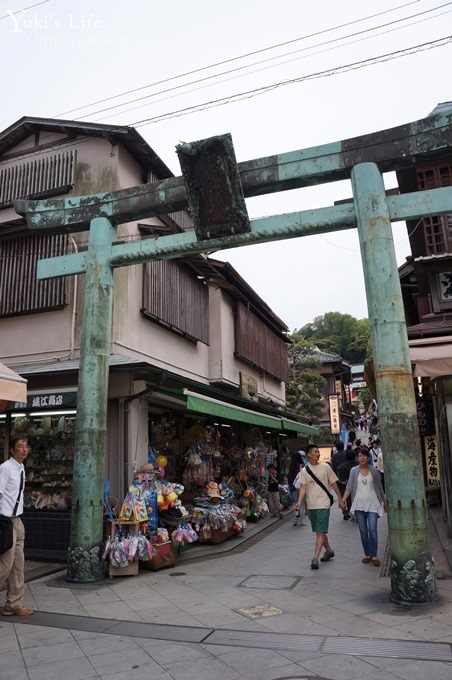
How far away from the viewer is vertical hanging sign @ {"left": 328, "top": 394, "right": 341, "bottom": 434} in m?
38.1

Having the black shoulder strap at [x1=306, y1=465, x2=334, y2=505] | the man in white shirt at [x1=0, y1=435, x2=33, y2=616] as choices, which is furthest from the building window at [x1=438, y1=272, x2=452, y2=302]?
the man in white shirt at [x1=0, y1=435, x2=33, y2=616]

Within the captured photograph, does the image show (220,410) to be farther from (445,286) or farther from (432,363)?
(445,286)

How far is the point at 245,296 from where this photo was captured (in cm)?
1848

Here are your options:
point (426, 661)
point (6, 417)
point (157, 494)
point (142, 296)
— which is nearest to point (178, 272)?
point (142, 296)

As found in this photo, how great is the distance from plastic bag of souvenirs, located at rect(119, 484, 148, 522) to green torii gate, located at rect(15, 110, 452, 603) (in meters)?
0.47

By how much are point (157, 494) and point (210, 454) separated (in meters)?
3.88

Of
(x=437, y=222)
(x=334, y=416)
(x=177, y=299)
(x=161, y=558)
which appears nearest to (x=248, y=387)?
(x=177, y=299)

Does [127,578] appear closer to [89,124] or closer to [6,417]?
[6,417]

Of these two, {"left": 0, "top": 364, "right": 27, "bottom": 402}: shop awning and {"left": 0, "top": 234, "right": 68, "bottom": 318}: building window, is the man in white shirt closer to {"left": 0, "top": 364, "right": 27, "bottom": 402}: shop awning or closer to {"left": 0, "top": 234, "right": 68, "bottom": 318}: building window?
{"left": 0, "top": 364, "right": 27, "bottom": 402}: shop awning

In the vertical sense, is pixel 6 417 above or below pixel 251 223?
below

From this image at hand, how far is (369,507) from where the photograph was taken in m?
8.70

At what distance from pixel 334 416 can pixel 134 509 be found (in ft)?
103

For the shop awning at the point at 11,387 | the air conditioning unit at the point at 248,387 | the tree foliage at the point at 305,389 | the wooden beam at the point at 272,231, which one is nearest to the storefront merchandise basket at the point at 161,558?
the shop awning at the point at 11,387

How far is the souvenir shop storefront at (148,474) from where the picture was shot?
9.35 metres
